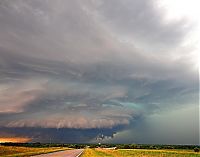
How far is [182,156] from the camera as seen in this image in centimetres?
6694
